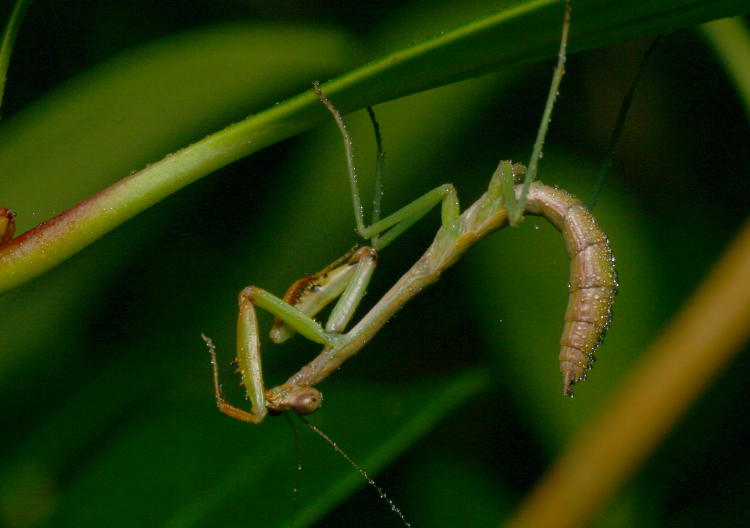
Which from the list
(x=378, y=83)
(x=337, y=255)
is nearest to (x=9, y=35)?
(x=378, y=83)

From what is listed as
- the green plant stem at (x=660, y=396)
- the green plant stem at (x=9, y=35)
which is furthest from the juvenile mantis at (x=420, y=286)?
the green plant stem at (x=9, y=35)

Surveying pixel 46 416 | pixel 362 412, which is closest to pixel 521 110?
pixel 362 412

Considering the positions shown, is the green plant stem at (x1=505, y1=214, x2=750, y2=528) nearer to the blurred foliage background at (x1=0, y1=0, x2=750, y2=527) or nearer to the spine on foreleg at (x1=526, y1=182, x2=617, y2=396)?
the spine on foreleg at (x1=526, y1=182, x2=617, y2=396)

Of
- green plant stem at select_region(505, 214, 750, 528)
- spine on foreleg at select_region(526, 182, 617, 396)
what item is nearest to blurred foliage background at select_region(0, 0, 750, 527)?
spine on foreleg at select_region(526, 182, 617, 396)

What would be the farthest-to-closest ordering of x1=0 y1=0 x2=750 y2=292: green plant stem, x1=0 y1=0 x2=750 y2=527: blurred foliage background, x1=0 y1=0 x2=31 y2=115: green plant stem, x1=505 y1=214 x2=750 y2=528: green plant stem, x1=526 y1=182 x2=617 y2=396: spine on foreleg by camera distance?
x1=0 y1=0 x2=750 y2=527: blurred foliage background → x1=526 y1=182 x2=617 y2=396: spine on foreleg → x1=505 y1=214 x2=750 y2=528: green plant stem → x1=0 y1=0 x2=31 y2=115: green plant stem → x1=0 y1=0 x2=750 y2=292: green plant stem

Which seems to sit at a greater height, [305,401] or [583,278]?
[305,401]

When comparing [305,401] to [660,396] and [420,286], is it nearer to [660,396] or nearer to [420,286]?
[420,286]

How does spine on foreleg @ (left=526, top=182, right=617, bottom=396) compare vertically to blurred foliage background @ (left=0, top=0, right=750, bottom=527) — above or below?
below
